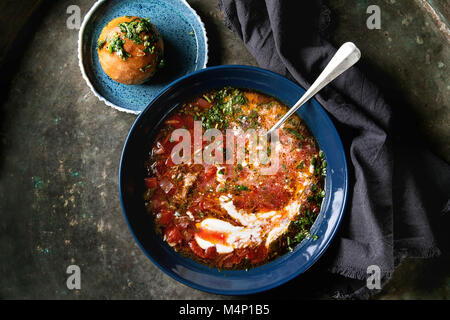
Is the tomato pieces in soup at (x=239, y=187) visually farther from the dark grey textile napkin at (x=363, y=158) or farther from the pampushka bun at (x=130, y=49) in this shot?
the pampushka bun at (x=130, y=49)

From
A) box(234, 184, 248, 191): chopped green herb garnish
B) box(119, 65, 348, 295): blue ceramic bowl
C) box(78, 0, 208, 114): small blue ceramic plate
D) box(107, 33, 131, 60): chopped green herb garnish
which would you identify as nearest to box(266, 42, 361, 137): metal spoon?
box(119, 65, 348, 295): blue ceramic bowl

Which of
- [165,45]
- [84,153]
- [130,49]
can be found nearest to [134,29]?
[130,49]

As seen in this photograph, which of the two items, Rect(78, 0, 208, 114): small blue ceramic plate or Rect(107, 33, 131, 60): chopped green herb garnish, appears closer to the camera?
Rect(107, 33, 131, 60): chopped green herb garnish

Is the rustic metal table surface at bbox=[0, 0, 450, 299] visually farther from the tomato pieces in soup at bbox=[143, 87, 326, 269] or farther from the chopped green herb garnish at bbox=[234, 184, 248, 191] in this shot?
the chopped green herb garnish at bbox=[234, 184, 248, 191]

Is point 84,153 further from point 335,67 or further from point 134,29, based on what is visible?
point 335,67

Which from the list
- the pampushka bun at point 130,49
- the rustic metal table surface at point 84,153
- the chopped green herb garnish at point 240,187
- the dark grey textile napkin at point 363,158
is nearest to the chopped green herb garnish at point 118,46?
the pampushka bun at point 130,49
